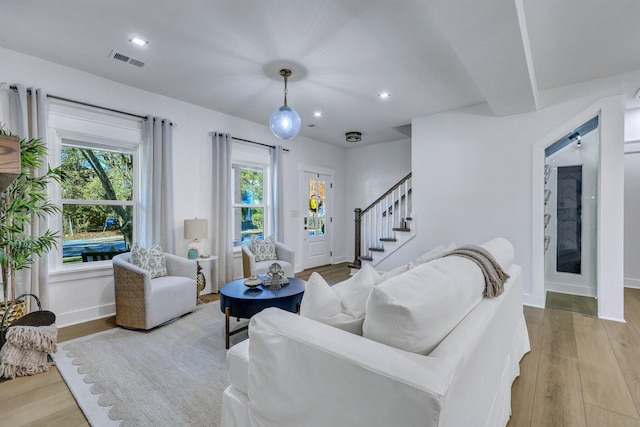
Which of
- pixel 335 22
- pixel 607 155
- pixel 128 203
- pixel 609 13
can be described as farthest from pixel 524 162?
pixel 128 203

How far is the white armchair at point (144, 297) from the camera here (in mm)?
2941

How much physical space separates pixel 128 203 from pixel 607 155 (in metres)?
5.70

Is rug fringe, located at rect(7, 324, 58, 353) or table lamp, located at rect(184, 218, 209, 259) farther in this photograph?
table lamp, located at rect(184, 218, 209, 259)

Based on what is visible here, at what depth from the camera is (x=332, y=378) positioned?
3.38 ft

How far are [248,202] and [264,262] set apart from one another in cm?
127

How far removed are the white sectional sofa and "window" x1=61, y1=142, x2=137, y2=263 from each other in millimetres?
3118

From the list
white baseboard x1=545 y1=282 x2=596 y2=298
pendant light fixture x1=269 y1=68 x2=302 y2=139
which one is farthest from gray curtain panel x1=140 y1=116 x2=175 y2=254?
white baseboard x1=545 y1=282 x2=596 y2=298

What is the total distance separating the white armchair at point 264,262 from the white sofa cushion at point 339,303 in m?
2.76

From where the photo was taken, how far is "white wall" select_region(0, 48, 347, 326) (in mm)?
3043

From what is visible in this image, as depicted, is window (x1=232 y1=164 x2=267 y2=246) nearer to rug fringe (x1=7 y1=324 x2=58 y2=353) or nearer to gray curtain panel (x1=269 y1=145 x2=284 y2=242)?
gray curtain panel (x1=269 y1=145 x2=284 y2=242)

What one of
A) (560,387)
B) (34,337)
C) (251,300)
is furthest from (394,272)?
(34,337)

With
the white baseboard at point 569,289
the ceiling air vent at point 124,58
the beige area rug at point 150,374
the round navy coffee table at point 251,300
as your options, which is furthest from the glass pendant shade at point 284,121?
the white baseboard at point 569,289

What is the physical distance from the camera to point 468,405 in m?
1.05

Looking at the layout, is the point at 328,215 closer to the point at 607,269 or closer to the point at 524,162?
the point at 524,162
